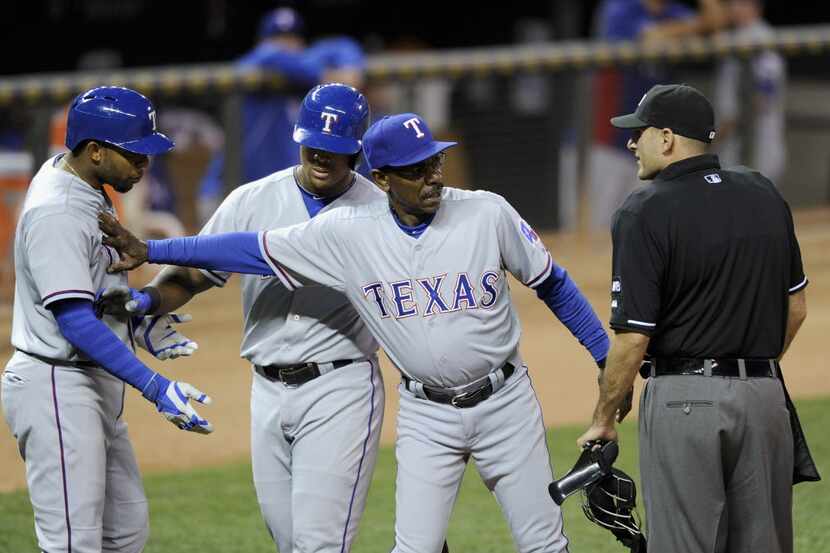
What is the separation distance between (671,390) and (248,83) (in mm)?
7229

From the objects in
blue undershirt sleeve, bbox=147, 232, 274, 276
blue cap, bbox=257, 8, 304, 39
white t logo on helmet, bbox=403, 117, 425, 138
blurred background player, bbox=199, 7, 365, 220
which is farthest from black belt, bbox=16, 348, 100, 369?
blue cap, bbox=257, 8, 304, 39

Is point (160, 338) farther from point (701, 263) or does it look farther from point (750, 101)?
point (750, 101)

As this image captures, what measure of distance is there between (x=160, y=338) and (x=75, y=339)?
0.50 m

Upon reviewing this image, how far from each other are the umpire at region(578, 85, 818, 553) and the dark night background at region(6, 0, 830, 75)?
38.3ft

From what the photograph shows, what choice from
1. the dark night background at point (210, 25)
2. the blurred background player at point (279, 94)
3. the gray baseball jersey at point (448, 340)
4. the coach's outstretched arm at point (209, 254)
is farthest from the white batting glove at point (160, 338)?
the dark night background at point (210, 25)

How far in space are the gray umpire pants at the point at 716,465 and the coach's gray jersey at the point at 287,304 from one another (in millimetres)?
1055

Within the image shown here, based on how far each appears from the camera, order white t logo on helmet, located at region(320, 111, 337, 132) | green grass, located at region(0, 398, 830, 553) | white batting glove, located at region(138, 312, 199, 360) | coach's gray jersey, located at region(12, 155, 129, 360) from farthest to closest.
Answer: green grass, located at region(0, 398, 830, 553)
white batting glove, located at region(138, 312, 199, 360)
white t logo on helmet, located at region(320, 111, 337, 132)
coach's gray jersey, located at region(12, 155, 129, 360)

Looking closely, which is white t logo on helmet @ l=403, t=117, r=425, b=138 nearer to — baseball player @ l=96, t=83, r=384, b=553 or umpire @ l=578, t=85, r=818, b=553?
baseball player @ l=96, t=83, r=384, b=553

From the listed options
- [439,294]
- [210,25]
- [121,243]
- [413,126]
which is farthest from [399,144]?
[210,25]

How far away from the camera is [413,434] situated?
4.51m

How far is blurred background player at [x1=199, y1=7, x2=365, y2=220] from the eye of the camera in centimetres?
1077

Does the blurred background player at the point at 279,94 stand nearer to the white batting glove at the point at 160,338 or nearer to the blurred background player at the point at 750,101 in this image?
the blurred background player at the point at 750,101

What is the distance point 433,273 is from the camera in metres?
4.44

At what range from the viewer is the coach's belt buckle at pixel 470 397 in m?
4.46
